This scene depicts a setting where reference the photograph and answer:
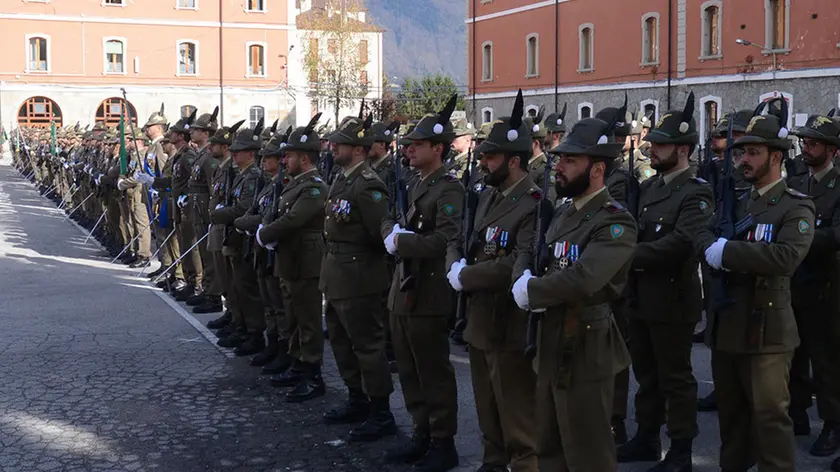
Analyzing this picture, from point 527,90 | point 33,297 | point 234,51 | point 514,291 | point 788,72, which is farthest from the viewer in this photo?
point 234,51

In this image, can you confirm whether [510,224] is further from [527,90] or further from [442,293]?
[527,90]

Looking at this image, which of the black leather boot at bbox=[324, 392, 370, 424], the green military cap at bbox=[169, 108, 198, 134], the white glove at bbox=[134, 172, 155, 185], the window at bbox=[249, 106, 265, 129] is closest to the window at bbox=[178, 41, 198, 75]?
the window at bbox=[249, 106, 265, 129]

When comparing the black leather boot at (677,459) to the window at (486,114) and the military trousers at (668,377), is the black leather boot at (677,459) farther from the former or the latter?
the window at (486,114)

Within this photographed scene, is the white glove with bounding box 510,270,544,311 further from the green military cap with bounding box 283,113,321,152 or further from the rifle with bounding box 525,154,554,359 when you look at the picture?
the green military cap with bounding box 283,113,321,152

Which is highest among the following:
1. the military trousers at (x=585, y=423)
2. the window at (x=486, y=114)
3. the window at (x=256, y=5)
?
the window at (x=256, y=5)

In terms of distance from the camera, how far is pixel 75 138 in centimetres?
2734

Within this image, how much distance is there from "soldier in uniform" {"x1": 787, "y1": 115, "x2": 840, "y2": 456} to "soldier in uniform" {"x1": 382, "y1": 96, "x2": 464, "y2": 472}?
2393 millimetres

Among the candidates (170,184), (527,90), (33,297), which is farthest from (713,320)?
(527,90)

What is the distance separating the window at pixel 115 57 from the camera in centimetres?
5525

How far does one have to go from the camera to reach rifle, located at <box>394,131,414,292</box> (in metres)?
6.12

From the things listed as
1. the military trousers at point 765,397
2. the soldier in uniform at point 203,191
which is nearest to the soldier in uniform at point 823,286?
the military trousers at point 765,397

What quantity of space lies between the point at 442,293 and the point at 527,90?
39.5 metres

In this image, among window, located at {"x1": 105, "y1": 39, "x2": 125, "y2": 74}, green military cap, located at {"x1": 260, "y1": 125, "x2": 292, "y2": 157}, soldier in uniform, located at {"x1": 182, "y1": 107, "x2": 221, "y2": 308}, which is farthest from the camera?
window, located at {"x1": 105, "y1": 39, "x2": 125, "y2": 74}

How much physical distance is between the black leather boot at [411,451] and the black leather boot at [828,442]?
2.56m
